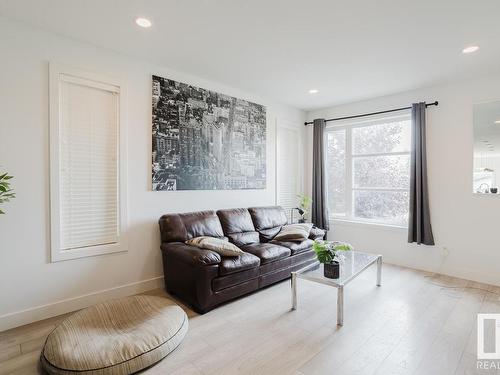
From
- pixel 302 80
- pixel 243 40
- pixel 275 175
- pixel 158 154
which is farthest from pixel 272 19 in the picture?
pixel 275 175

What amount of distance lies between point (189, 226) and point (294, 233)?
57.1 inches

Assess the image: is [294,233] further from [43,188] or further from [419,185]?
[43,188]

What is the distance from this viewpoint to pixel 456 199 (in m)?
3.79

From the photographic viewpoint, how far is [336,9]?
7.23 ft

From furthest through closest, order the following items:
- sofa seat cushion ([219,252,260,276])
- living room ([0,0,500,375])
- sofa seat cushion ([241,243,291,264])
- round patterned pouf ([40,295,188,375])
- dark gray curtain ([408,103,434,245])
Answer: dark gray curtain ([408,103,434,245]) < sofa seat cushion ([241,243,291,264]) < sofa seat cushion ([219,252,260,276]) < living room ([0,0,500,375]) < round patterned pouf ([40,295,188,375])

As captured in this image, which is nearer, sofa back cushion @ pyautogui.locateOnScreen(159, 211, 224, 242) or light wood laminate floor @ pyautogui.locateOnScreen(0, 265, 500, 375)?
light wood laminate floor @ pyautogui.locateOnScreen(0, 265, 500, 375)

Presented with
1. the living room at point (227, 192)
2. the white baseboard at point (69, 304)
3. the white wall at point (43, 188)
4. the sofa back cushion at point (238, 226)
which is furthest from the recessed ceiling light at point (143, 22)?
the white baseboard at point (69, 304)

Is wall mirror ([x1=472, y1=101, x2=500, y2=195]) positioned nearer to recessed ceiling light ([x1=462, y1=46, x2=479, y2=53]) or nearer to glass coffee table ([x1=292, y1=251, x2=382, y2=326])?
recessed ceiling light ([x1=462, y1=46, x2=479, y2=53])

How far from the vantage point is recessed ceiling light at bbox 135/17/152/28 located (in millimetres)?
2350

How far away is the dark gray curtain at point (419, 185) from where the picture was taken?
3928 millimetres

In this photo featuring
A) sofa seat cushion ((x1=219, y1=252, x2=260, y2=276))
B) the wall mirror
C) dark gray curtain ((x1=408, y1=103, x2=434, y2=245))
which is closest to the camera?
sofa seat cushion ((x1=219, y1=252, x2=260, y2=276))

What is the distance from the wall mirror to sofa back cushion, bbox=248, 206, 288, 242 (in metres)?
2.72

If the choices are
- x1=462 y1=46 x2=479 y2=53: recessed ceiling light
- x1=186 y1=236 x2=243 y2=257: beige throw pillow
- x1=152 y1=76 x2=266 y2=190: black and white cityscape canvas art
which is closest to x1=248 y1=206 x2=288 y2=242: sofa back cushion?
x1=152 y1=76 x2=266 y2=190: black and white cityscape canvas art

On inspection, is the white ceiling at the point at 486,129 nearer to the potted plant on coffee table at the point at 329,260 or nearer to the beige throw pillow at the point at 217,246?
the potted plant on coffee table at the point at 329,260
